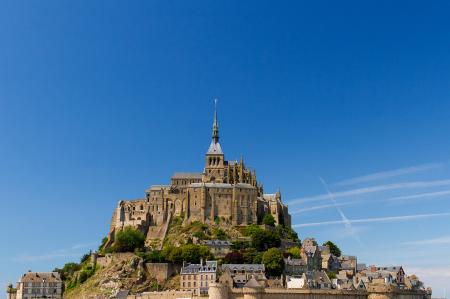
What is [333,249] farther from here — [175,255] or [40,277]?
[40,277]

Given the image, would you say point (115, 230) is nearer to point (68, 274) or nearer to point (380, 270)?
point (68, 274)

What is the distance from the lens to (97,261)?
8019cm

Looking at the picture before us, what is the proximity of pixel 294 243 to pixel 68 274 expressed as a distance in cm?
2962

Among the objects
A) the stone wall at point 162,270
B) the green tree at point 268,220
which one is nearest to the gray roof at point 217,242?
the stone wall at point 162,270

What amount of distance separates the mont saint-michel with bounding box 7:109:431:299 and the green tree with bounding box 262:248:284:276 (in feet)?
0.35

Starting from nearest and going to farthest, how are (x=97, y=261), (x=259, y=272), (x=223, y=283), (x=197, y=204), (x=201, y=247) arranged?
(x=223, y=283), (x=259, y=272), (x=201, y=247), (x=97, y=261), (x=197, y=204)

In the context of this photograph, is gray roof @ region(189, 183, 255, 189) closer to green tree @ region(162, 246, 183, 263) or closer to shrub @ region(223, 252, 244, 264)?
shrub @ region(223, 252, 244, 264)

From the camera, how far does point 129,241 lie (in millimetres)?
80312

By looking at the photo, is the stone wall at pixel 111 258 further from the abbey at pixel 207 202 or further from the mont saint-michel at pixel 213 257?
the abbey at pixel 207 202

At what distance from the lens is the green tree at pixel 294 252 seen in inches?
3016

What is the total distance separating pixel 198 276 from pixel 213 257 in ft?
30.5

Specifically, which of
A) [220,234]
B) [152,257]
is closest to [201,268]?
[152,257]

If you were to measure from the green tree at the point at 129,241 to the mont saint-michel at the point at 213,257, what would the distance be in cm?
12

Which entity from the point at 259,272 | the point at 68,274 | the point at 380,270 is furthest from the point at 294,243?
the point at 68,274
